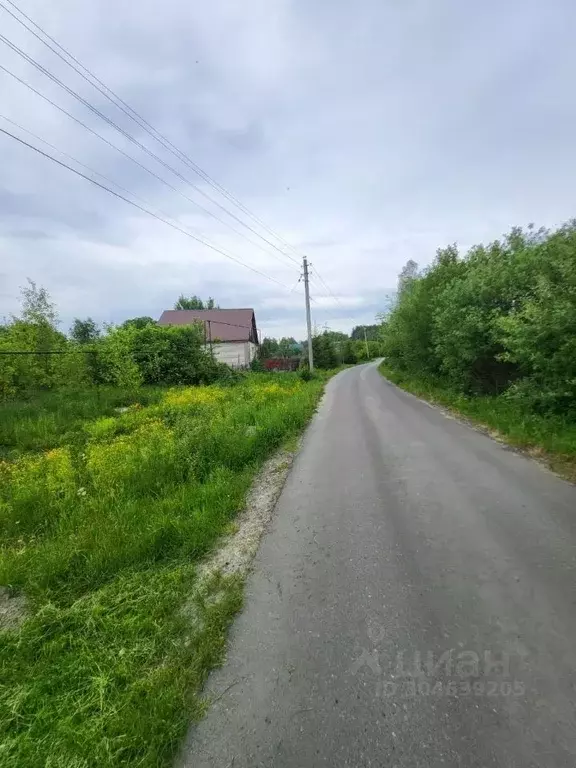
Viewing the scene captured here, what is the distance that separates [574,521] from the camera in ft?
13.3

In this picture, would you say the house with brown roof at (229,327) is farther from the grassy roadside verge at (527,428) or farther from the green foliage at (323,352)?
Result: the grassy roadside verge at (527,428)

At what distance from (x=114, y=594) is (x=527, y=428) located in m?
7.88

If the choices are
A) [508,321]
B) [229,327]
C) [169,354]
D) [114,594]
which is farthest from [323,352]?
[114,594]

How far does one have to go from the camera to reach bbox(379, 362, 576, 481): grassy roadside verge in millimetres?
6121

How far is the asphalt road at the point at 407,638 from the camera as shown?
190 centimetres

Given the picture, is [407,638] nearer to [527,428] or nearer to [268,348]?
[527,428]

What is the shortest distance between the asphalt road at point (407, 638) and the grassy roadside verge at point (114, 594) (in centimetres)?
30

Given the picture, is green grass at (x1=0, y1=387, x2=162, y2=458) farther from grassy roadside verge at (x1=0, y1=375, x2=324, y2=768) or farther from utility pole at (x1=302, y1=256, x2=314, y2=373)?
utility pole at (x1=302, y1=256, x2=314, y2=373)

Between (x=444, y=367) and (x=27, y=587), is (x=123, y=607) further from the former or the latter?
(x=444, y=367)

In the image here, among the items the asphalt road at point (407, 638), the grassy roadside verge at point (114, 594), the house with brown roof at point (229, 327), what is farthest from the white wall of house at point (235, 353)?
the asphalt road at point (407, 638)

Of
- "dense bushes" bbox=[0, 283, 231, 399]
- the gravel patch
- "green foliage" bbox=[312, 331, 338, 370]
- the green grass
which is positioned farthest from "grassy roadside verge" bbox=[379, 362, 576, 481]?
"green foliage" bbox=[312, 331, 338, 370]

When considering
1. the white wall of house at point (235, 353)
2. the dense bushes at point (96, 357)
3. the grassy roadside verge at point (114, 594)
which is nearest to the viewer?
the grassy roadside verge at point (114, 594)

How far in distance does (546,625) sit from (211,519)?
11.3 feet

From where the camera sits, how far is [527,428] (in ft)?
25.0
